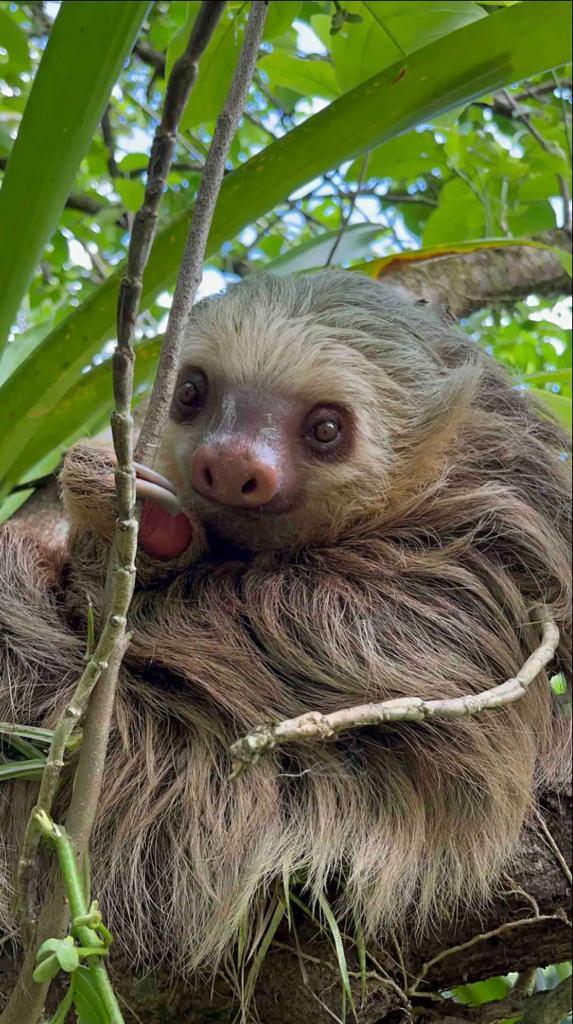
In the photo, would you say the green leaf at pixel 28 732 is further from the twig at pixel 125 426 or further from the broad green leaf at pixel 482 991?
the broad green leaf at pixel 482 991

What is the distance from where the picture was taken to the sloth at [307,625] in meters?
2.29

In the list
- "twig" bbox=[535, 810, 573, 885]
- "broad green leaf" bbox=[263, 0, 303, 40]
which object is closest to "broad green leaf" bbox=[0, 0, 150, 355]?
"broad green leaf" bbox=[263, 0, 303, 40]

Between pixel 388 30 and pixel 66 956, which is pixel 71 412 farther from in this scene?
pixel 66 956

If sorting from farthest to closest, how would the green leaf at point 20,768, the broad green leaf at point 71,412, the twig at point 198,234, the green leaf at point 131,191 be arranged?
the green leaf at point 131,191, the broad green leaf at point 71,412, the green leaf at point 20,768, the twig at point 198,234

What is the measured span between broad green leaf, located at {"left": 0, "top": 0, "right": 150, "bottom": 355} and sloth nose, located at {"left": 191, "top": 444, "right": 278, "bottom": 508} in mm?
589

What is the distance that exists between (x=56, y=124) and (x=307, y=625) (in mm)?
1392

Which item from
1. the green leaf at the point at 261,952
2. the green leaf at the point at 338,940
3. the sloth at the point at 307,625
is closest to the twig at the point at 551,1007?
the sloth at the point at 307,625

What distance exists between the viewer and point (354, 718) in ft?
5.17

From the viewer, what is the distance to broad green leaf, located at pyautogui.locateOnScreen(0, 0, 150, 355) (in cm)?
150

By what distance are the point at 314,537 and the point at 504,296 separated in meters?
2.63

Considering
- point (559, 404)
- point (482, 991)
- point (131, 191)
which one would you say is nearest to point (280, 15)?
point (131, 191)

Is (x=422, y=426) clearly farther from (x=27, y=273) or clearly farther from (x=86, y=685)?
(x=86, y=685)

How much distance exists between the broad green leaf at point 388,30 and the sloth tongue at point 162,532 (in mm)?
1412

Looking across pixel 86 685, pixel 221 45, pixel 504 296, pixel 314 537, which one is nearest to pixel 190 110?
pixel 221 45
